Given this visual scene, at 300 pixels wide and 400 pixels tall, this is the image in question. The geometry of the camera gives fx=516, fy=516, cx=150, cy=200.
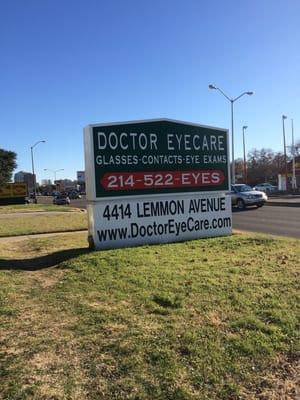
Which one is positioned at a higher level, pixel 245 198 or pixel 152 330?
pixel 245 198

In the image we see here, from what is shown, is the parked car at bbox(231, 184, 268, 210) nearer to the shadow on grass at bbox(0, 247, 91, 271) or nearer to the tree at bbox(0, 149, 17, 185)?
the shadow on grass at bbox(0, 247, 91, 271)

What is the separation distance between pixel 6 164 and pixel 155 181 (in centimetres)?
5062

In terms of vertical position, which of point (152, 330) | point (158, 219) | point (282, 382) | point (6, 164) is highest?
point (6, 164)

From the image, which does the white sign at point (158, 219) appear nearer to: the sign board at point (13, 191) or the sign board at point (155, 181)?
the sign board at point (155, 181)

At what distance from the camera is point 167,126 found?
468 inches

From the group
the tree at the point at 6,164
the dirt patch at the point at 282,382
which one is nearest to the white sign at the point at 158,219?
the dirt patch at the point at 282,382

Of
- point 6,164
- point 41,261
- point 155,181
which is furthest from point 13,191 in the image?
point 41,261

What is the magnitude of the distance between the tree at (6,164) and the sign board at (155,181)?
47117mm

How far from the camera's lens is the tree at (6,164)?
57.9m

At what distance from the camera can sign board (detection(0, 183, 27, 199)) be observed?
73188mm

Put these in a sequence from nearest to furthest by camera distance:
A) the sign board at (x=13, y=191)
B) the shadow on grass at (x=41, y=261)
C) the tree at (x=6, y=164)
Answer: the shadow on grass at (x=41, y=261)
the tree at (x=6, y=164)
the sign board at (x=13, y=191)

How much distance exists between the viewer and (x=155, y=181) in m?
11.7

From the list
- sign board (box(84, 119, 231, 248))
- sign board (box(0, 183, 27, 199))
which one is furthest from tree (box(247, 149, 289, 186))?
sign board (box(84, 119, 231, 248))

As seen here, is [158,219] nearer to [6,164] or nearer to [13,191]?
[6,164]
